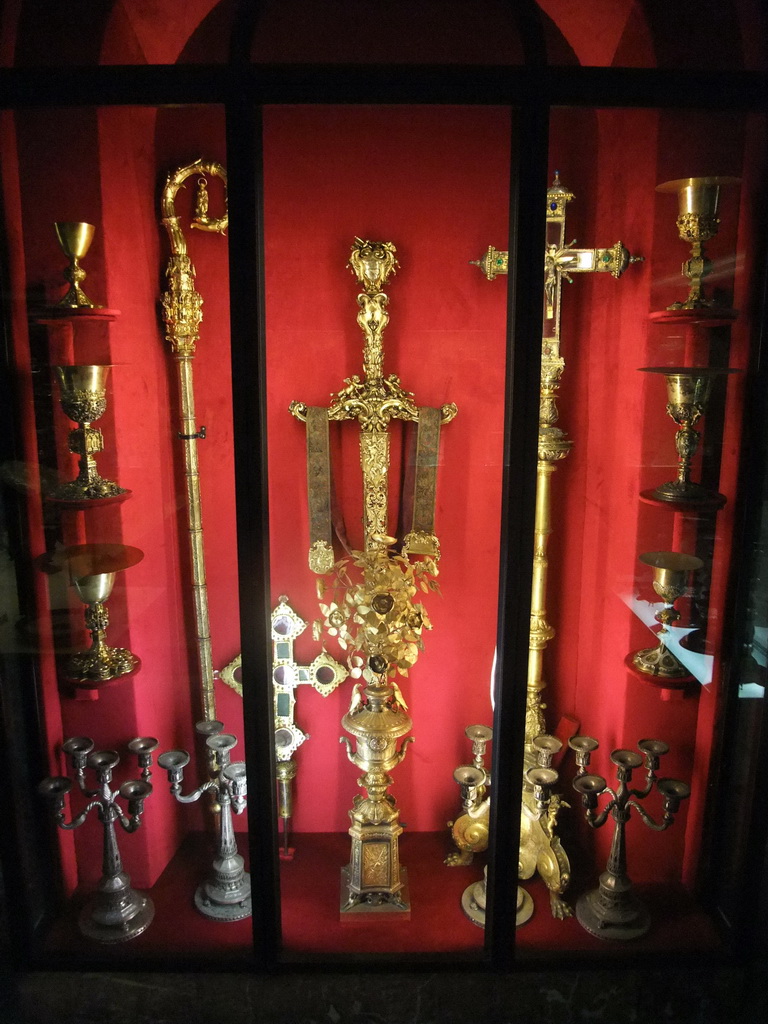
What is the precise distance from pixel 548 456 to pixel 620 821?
4.16 ft

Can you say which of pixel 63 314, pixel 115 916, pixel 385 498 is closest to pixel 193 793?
pixel 115 916

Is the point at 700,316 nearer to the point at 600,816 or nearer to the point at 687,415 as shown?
the point at 687,415

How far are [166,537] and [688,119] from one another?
2084 millimetres

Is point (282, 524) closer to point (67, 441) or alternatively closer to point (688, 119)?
point (67, 441)

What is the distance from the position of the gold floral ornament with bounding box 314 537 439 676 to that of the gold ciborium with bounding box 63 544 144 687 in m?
0.69

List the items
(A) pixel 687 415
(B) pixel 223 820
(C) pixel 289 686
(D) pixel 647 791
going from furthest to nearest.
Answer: (C) pixel 289 686 → (B) pixel 223 820 → (D) pixel 647 791 → (A) pixel 687 415

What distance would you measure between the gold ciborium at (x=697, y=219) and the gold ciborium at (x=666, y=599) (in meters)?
0.82

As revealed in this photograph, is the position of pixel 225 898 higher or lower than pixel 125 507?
lower

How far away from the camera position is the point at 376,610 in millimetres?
2482

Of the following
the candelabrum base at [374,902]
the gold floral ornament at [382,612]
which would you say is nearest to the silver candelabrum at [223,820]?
the candelabrum base at [374,902]

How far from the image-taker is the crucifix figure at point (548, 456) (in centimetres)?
238

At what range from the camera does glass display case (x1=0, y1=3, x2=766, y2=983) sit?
2104 millimetres

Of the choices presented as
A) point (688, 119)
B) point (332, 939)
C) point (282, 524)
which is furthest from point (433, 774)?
point (688, 119)

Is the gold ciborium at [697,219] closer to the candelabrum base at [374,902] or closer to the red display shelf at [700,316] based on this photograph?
the red display shelf at [700,316]
